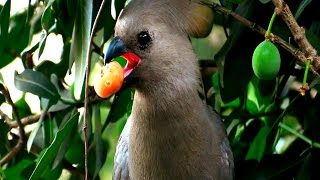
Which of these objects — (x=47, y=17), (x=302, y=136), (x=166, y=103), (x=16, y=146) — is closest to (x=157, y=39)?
(x=166, y=103)

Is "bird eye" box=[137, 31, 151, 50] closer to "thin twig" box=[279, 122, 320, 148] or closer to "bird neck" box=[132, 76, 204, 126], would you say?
"bird neck" box=[132, 76, 204, 126]

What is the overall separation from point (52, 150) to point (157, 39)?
1.49 feet

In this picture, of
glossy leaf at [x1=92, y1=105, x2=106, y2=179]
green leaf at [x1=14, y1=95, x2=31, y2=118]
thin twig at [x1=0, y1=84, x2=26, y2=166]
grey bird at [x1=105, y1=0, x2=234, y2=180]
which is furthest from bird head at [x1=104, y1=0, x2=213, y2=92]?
green leaf at [x1=14, y1=95, x2=31, y2=118]

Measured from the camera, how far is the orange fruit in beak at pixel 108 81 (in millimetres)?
1911

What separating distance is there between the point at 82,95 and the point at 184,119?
A: 370 mm

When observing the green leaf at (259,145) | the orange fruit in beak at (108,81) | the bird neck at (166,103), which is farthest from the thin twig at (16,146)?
the green leaf at (259,145)

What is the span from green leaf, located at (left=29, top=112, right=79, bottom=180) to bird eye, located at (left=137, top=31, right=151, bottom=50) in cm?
38

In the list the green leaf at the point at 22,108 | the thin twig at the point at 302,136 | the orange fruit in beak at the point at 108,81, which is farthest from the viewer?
the green leaf at the point at 22,108

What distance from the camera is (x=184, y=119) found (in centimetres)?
218

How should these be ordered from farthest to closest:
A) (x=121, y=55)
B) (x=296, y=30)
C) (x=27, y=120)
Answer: (x=27, y=120) < (x=121, y=55) < (x=296, y=30)

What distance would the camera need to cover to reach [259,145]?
97.4 inches

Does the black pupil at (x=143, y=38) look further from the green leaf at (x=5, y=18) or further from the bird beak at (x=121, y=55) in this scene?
the green leaf at (x=5, y=18)

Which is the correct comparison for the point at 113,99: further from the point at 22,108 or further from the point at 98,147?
the point at 22,108

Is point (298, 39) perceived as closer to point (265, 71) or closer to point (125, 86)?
point (265, 71)
